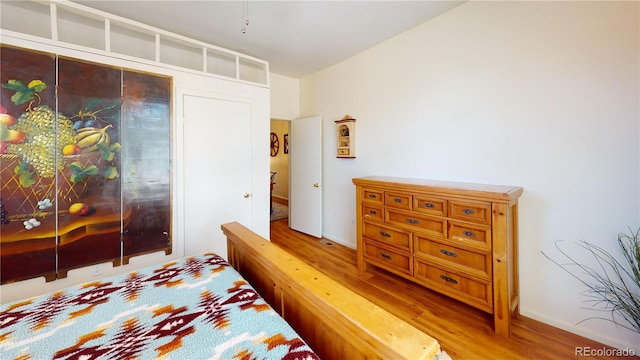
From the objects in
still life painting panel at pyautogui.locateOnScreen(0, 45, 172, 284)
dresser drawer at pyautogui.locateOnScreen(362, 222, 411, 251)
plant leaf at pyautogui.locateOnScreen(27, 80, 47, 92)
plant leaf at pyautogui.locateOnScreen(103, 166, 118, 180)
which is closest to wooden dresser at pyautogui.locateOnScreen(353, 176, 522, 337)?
dresser drawer at pyautogui.locateOnScreen(362, 222, 411, 251)

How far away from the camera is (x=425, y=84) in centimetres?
266

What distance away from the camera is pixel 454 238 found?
2066mm

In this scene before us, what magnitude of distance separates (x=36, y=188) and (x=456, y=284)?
3411 millimetres

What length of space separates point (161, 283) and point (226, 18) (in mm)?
2467

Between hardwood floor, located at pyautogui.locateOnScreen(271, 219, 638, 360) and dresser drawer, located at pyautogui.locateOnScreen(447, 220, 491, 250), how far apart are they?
63 centimetres

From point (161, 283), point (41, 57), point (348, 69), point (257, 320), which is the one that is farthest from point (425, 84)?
point (41, 57)

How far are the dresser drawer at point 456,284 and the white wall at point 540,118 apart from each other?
1.49 ft

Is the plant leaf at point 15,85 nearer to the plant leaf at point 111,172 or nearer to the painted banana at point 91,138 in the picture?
the painted banana at point 91,138

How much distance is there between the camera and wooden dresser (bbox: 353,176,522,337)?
72.2 inches

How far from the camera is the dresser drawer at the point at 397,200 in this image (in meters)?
2.35

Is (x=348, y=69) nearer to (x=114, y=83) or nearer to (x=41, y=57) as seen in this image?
(x=114, y=83)

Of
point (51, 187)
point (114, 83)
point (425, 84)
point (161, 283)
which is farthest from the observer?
point (425, 84)

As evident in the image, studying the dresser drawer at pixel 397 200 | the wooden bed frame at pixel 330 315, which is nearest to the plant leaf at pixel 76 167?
the wooden bed frame at pixel 330 315

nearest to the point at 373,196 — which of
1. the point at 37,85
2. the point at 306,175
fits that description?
the point at 306,175
